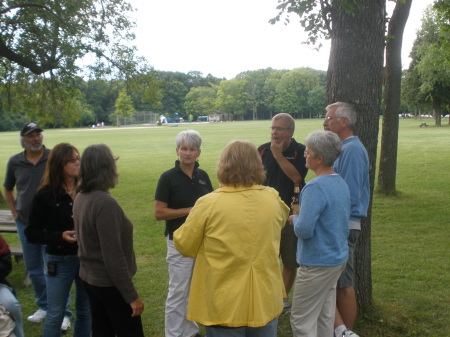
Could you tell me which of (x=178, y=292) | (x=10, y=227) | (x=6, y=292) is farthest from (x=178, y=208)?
(x=10, y=227)

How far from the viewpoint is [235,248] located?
2535 millimetres

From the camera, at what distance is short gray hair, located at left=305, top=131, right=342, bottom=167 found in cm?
318

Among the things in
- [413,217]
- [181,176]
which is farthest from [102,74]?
[181,176]

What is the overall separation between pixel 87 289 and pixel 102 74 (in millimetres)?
11636

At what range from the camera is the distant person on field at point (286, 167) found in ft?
14.2

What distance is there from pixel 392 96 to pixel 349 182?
8423 millimetres

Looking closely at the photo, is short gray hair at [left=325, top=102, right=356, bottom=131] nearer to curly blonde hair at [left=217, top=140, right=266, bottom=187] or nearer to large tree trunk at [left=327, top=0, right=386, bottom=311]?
large tree trunk at [left=327, top=0, right=386, bottom=311]

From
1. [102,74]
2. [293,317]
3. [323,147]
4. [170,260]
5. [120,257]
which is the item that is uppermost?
[102,74]

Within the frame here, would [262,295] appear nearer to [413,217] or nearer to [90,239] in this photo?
[90,239]

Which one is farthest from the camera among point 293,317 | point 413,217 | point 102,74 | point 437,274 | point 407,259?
point 102,74

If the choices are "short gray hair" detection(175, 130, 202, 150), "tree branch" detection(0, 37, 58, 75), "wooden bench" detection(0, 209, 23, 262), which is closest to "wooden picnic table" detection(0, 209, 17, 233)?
"wooden bench" detection(0, 209, 23, 262)

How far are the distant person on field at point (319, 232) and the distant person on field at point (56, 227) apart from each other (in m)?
1.78

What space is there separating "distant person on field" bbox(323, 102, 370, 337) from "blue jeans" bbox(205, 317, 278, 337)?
1268mm

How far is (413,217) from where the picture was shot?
913cm
